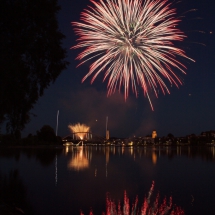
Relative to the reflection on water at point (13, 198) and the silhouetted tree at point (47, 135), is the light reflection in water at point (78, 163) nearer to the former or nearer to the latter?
the reflection on water at point (13, 198)

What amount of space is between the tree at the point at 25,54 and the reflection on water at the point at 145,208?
4678 mm

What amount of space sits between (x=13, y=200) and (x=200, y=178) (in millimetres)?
13091

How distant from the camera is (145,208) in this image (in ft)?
40.1


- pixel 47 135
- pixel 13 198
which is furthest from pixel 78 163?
pixel 47 135

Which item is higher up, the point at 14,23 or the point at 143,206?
the point at 14,23

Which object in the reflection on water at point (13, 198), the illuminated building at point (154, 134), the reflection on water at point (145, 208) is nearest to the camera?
the reflection on water at point (13, 198)

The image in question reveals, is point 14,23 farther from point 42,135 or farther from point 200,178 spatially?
point 42,135

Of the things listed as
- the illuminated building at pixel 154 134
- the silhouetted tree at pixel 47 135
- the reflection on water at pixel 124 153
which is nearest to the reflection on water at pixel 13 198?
the reflection on water at pixel 124 153

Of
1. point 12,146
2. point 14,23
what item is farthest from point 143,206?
point 12,146

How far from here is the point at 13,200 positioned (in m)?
13.3

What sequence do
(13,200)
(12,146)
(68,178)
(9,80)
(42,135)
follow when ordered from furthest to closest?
(42,135) → (12,146) → (68,178) → (13,200) → (9,80)

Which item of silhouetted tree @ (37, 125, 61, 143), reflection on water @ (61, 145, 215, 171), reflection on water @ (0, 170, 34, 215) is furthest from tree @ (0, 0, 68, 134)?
silhouetted tree @ (37, 125, 61, 143)

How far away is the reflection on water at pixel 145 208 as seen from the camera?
11.5m

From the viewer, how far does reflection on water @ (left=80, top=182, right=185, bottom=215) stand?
11.5 meters
